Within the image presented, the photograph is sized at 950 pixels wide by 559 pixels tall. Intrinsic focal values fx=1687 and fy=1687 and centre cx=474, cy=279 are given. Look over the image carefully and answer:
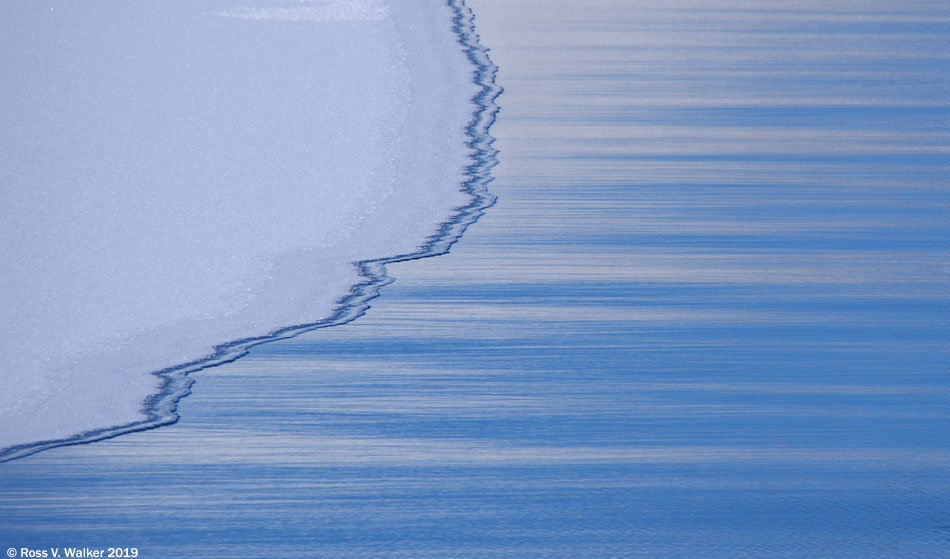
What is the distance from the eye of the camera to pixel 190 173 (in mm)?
3982

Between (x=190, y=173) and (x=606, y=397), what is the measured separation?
1.72 metres

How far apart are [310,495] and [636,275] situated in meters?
1.14

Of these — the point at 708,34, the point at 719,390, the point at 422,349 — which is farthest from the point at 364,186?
the point at 708,34

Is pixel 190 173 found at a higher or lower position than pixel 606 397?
higher

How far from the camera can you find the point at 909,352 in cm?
279

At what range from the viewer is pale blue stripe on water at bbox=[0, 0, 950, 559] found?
2.14 m

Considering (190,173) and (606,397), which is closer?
(606,397)

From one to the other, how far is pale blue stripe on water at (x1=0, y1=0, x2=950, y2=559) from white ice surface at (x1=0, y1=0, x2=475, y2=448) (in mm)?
149

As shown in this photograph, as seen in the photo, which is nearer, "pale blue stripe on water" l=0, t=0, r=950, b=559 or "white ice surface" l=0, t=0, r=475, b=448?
"pale blue stripe on water" l=0, t=0, r=950, b=559

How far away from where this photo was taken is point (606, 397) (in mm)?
2559

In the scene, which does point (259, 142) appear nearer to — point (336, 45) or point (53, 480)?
point (336, 45)

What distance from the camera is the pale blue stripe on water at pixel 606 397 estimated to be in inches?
84.2

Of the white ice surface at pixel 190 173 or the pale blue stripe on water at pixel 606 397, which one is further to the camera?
the white ice surface at pixel 190 173

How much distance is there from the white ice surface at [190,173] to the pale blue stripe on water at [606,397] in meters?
0.15
